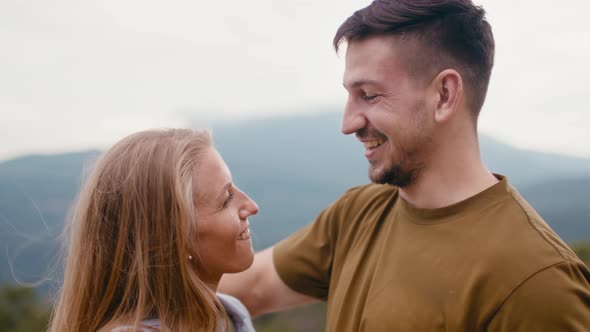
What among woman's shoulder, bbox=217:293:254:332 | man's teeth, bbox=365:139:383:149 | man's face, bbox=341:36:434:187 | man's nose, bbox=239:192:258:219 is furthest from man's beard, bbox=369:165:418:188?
woman's shoulder, bbox=217:293:254:332

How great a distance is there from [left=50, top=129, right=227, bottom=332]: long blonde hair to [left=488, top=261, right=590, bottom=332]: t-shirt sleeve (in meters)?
0.81

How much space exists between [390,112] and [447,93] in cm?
20

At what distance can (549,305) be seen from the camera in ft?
5.10

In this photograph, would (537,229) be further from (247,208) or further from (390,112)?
(247,208)

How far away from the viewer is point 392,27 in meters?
2.05

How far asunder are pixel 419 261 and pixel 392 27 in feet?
2.56

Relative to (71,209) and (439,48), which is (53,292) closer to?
(71,209)

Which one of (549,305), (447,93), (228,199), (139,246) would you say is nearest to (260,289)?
(228,199)

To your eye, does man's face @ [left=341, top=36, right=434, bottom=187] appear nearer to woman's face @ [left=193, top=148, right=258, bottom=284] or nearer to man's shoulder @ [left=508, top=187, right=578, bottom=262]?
man's shoulder @ [left=508, top=187, right=578, bottom=262]

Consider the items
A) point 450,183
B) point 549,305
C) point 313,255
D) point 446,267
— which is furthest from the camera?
point 313,255

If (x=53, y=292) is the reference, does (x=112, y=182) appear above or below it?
above

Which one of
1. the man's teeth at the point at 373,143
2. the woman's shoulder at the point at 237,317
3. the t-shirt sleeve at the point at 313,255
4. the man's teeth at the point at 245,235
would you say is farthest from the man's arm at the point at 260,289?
the man's teeth at the point at 373,143

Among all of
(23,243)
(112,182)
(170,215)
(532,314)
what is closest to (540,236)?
(532,314)

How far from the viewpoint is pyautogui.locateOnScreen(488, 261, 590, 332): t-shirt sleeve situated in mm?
1549
